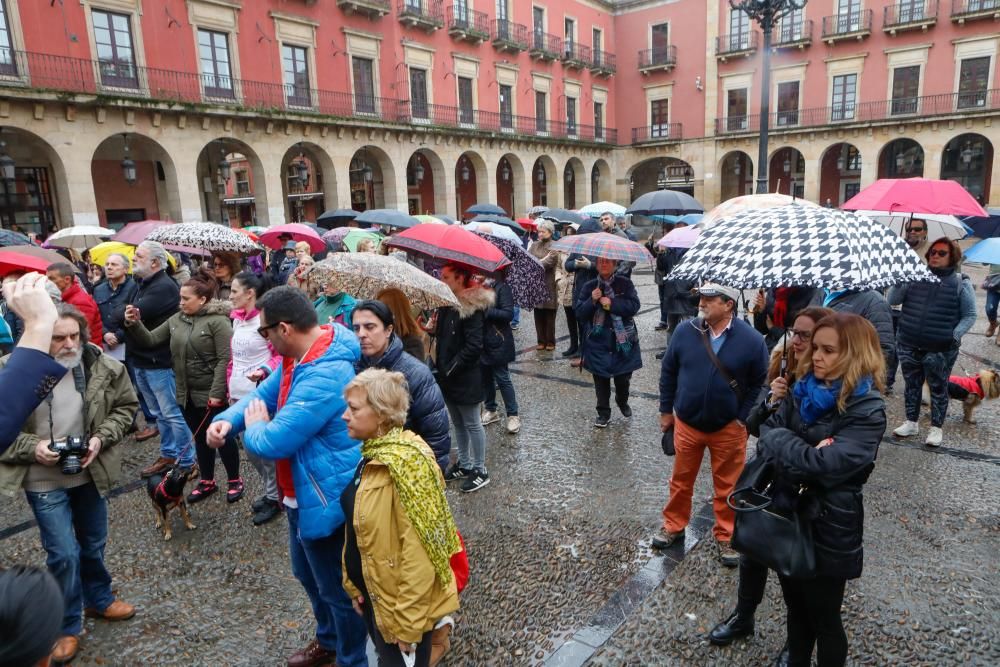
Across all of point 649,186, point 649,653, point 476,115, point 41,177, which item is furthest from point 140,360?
point 649,186

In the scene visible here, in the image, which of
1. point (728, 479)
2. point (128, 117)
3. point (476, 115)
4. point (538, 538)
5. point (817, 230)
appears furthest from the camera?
point (476, 115)

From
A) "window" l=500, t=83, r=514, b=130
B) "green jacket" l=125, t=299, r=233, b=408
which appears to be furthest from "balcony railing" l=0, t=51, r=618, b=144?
"green jacket" l=125, t=299, r=233, b=408

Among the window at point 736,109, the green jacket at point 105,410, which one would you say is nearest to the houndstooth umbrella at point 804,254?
the green jacket at point 105,410

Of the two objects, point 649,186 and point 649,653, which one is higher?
point 649,186

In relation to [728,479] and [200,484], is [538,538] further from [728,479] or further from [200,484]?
[200,484]

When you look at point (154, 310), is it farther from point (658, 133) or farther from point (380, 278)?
point (658, 133)

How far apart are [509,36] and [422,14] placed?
5.13 metres

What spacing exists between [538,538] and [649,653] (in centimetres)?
115

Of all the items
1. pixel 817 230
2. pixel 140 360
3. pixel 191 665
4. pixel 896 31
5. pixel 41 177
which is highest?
pixel 896 31

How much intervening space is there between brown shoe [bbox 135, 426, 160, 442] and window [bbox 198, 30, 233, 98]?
15.4 metres

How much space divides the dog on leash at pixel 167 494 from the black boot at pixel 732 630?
10.3 feet

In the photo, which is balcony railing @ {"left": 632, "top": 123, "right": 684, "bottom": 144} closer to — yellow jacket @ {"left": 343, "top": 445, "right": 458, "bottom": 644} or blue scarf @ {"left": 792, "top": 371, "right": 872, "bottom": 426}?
blue scarf @ {"left": 792, "top": 371, "right": 872, "bottom": 426}

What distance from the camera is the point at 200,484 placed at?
4.58 meters

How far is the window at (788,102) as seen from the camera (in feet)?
97.6
